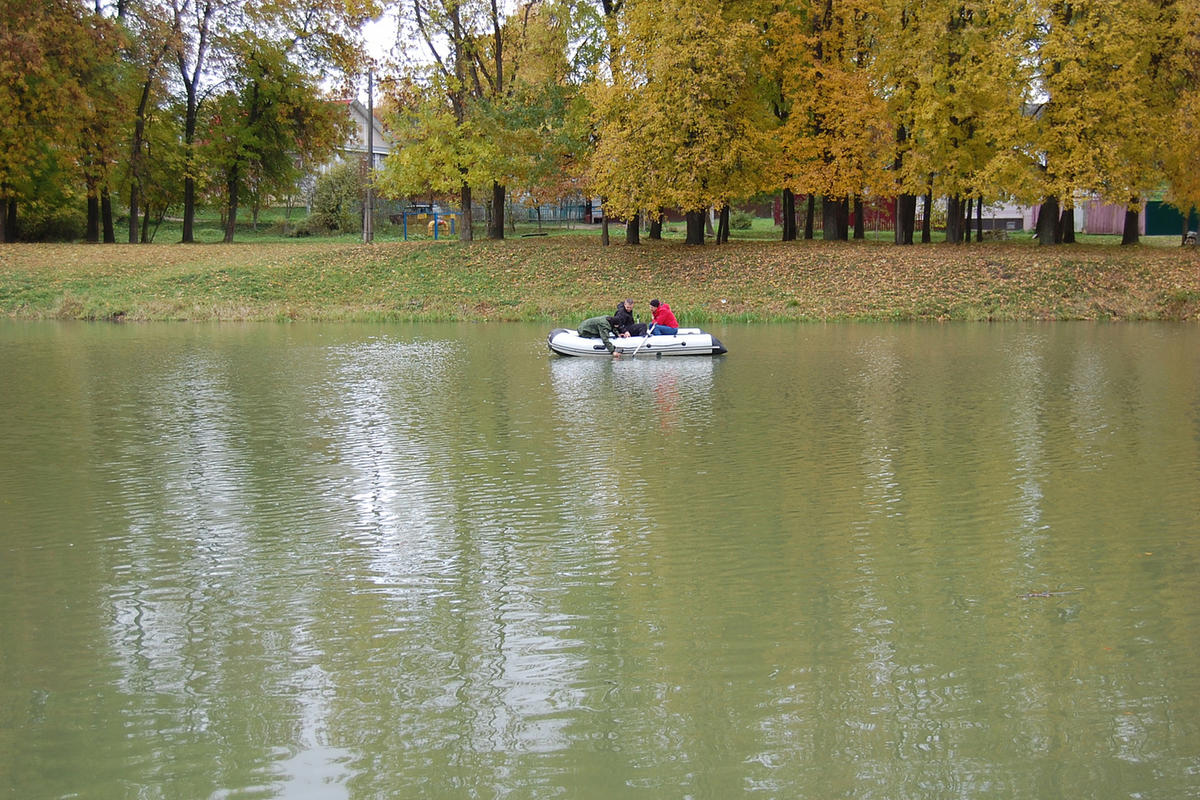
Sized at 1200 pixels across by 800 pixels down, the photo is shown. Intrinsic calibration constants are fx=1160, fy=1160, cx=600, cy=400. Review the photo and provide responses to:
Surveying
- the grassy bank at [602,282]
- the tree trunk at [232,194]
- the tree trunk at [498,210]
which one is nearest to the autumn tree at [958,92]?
the grassy bank at [602,282]

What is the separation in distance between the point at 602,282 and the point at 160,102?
23640mm

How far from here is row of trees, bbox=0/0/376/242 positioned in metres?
41.9

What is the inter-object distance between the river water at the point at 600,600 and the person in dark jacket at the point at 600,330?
7.21 m

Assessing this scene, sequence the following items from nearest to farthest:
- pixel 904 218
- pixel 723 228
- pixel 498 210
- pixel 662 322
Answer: pixel 662 322
pixel 904 218
pixel 498 210
pixel 723 228

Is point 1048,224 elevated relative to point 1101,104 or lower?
lower

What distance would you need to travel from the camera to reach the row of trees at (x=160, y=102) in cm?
4188

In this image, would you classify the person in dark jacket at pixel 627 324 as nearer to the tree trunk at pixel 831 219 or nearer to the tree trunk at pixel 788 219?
the tree trunk at pixel 831 219

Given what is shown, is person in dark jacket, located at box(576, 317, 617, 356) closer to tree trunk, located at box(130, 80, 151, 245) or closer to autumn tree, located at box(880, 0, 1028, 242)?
autumn tree, located at box(880, 0, 1028, 242)

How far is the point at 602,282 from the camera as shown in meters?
37.2

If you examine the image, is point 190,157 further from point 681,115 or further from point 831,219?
point 831,219

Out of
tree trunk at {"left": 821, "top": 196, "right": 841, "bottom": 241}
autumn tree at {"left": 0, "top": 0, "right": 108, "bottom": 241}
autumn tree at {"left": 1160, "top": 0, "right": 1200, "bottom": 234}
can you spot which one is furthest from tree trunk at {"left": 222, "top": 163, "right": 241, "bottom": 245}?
autumn tree at {"left": 1160, "top": 0, "right": 1200, "bottom": 234}

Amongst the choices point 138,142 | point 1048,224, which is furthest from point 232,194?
point 1048,224

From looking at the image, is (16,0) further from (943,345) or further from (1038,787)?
(1038,787)

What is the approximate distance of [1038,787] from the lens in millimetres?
5188
